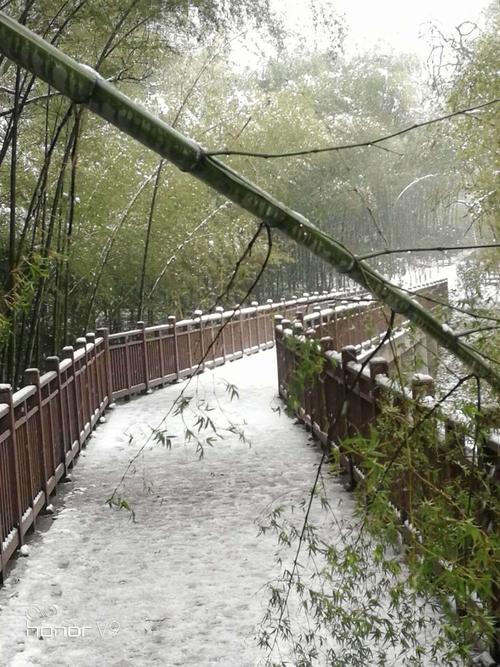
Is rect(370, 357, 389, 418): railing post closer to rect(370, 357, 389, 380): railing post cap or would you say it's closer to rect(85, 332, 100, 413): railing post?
rect(370, 357, 389, 380): railing post cap

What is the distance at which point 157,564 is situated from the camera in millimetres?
4781

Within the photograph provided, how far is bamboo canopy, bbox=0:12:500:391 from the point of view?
1258mm

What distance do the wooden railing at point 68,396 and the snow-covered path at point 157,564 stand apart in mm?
233

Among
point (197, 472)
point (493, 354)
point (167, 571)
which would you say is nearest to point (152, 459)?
point (197, 472)

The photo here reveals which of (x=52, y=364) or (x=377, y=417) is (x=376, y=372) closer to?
(x=377, y=417)

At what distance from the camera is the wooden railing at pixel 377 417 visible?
226 cm

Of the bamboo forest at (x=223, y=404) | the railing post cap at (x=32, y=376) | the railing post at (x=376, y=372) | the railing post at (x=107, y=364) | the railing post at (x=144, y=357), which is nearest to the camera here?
the bamboo forest at (x=223, y=404)

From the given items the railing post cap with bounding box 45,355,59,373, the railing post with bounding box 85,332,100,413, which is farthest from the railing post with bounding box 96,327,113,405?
the railing post cap with bounding box 45,355,59,373

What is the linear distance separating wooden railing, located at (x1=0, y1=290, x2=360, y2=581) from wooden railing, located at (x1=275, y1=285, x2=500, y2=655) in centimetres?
31

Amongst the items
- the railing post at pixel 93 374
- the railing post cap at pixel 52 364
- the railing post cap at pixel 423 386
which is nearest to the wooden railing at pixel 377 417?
the railing post cap at pixel 423 386

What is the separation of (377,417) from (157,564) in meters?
1.52

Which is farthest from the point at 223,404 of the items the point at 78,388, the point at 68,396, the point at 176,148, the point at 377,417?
the point at 176,148

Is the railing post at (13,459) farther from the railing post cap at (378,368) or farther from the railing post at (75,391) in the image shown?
the railing post at (75,391)

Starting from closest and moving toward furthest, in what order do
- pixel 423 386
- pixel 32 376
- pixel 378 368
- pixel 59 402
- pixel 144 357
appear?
pixel 423 386 < pixel 378 368 < pixel 32 376 < pixel 59 402 < pixel 144 357
